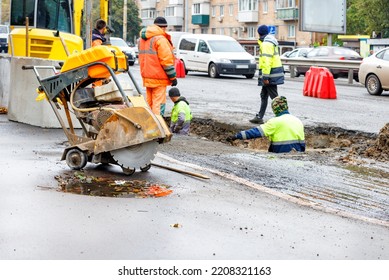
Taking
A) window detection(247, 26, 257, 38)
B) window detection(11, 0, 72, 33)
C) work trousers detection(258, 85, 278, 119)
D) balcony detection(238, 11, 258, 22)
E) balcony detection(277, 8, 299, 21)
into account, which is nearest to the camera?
work trousers detection(258, 85, 278, 119)

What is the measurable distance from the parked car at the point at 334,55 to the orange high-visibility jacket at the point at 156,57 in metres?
22.9

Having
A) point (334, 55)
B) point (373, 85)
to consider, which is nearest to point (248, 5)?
point (334, 55)

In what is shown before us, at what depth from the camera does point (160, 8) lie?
360 feet

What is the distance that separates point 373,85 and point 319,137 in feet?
35.9

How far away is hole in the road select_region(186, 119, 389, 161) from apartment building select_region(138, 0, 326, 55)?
186 ft

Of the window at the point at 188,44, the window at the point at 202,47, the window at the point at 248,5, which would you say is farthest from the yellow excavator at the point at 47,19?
the window at the point at 248,5

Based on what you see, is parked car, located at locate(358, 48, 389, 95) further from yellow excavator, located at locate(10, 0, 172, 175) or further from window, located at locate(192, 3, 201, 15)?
window, located at locate(192, 3, 201, 15)

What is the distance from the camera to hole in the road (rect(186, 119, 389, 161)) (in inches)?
553

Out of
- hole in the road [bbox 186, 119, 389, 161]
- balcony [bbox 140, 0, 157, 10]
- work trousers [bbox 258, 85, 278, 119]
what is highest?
balcony [bbox 140, 0, 157, 10]

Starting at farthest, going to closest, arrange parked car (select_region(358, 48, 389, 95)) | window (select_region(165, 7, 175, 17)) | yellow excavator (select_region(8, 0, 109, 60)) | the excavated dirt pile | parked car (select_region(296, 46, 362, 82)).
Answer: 1. window (select_region(165, 7, 175, 17))
2. parked car (select_region(296, 46, 362, 82))
3. parked car (select_region(358, 48, 389, 95))
4. yellow excavator (select_region(8, 0, 109, 60))
5. the excavated dirt pile

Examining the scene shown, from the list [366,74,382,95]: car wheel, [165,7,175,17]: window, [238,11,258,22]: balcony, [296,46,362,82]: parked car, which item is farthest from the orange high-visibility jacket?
[165,7,175,17]: window

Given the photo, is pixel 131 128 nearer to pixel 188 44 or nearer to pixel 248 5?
pixel 188 44
